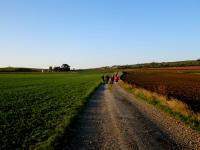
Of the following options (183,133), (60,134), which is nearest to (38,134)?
(60,134)

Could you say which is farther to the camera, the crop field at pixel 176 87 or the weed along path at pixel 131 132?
the crop field at pixel 176 87

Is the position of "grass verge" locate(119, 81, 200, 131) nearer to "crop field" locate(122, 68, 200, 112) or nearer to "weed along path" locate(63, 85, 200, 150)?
"weed along path" locate(63, 85, 200, 150)

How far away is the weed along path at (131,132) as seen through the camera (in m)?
12.0

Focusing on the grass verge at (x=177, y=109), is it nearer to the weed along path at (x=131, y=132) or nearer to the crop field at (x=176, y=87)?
the weed along path at (x=131, y=132)

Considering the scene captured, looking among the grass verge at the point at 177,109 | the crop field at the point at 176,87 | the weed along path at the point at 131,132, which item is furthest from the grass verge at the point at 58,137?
the crop field at the point at 176,87

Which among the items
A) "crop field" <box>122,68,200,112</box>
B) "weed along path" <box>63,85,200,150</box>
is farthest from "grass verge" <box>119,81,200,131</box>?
"crop field" <box>122,68,200,112</box>

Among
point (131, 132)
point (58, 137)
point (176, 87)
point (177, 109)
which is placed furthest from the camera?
point (176, 87)

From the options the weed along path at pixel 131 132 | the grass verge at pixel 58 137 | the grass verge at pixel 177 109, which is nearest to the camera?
the grass verge at pixel 58 137

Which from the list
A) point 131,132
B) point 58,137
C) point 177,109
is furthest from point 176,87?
point 58,137

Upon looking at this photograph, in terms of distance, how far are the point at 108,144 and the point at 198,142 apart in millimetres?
3285

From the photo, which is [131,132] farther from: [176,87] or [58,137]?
[176,87]

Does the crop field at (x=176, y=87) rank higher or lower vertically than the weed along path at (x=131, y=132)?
lower

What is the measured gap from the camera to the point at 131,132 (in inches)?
559

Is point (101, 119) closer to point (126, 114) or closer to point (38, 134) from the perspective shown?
point (126, 114)
